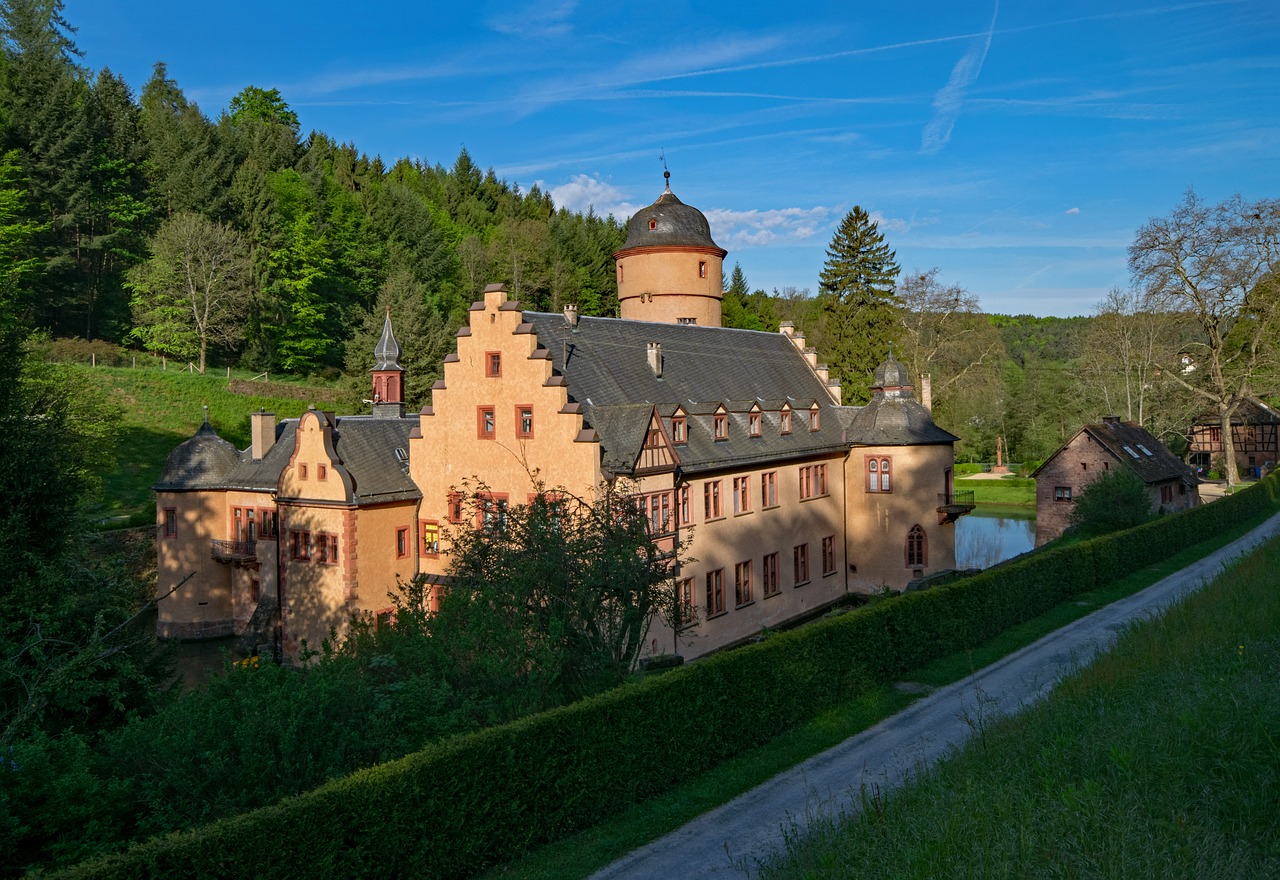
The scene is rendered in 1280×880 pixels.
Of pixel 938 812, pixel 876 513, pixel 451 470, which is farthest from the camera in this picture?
pixel 876 513

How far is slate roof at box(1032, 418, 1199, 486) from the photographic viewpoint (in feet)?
148

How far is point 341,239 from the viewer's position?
245 feet

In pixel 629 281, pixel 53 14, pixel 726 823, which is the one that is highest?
pixel 53 14

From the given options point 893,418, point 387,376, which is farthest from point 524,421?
point 893,418

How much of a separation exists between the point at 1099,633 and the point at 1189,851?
1779 cm

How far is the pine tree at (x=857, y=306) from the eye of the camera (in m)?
58.1

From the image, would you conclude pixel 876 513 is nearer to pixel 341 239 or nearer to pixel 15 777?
pixel 15 777

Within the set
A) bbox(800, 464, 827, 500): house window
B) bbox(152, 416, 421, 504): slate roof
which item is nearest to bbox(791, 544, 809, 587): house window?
bbox(800, 464, 827, 500): house window

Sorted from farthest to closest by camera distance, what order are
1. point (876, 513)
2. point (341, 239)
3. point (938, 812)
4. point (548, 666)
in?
point (341, 239) < point (876, 513) < point (548, 666) < point (938, 812)

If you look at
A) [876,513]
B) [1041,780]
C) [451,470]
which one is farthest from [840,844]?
[876,513]

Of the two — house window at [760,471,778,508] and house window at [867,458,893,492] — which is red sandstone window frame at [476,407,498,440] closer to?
house window at [760,471,778,508]

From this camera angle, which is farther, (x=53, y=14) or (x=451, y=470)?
(x=53, y=14)

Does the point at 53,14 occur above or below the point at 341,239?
above

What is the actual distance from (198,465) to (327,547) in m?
9.10
